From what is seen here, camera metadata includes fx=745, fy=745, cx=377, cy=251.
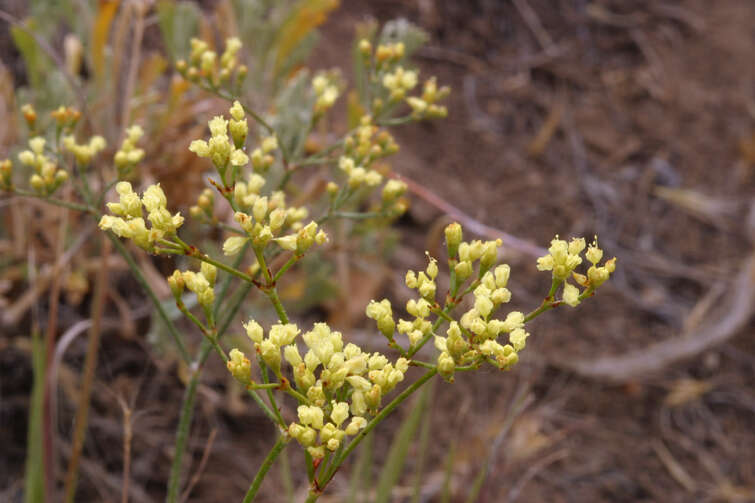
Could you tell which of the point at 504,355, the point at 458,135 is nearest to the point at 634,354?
the point at 458,135

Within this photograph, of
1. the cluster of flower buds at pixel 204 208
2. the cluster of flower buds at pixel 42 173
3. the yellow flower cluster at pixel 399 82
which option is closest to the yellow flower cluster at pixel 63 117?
the cluster of flower buds at pixel 42 173

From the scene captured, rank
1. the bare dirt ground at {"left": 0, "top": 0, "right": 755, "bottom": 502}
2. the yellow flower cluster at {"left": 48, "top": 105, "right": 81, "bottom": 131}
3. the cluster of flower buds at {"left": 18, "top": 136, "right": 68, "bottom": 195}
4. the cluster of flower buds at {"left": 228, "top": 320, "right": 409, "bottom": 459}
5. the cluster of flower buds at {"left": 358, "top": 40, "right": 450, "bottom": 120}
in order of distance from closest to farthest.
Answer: the cluster of flower buds at {"left": 228, "top": 320, "right": 409, "bottom": 459} → the cluster of flower buds at {"left": 18, "top": 136, "right": 68, "bottom": 195} → the yellow flower cluster at {"left": 48, "top": 105, "right": 81, "bottom": 131} → the cluster of flower buds at {"left": 358, "top": 40, "right": 450, "bottom": 120} → the bare dirt ground at {"left": 0, "top": 0, "right": 755, "bottom": 502}

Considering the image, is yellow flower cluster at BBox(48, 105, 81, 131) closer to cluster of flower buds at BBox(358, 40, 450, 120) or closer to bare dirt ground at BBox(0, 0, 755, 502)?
cluster of flower buds at BBox(358, 40, 450, 120)

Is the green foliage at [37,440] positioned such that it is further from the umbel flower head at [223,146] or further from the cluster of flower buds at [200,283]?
the umbel flower head at [223,146]

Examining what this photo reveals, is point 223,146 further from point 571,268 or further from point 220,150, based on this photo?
point 571,268

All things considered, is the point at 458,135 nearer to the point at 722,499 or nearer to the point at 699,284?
the point at 699,284

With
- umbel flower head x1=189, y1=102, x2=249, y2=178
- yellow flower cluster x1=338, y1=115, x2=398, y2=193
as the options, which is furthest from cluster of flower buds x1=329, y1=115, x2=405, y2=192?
umbel flower head x1=189, y1=102, x2=249, y2=178
